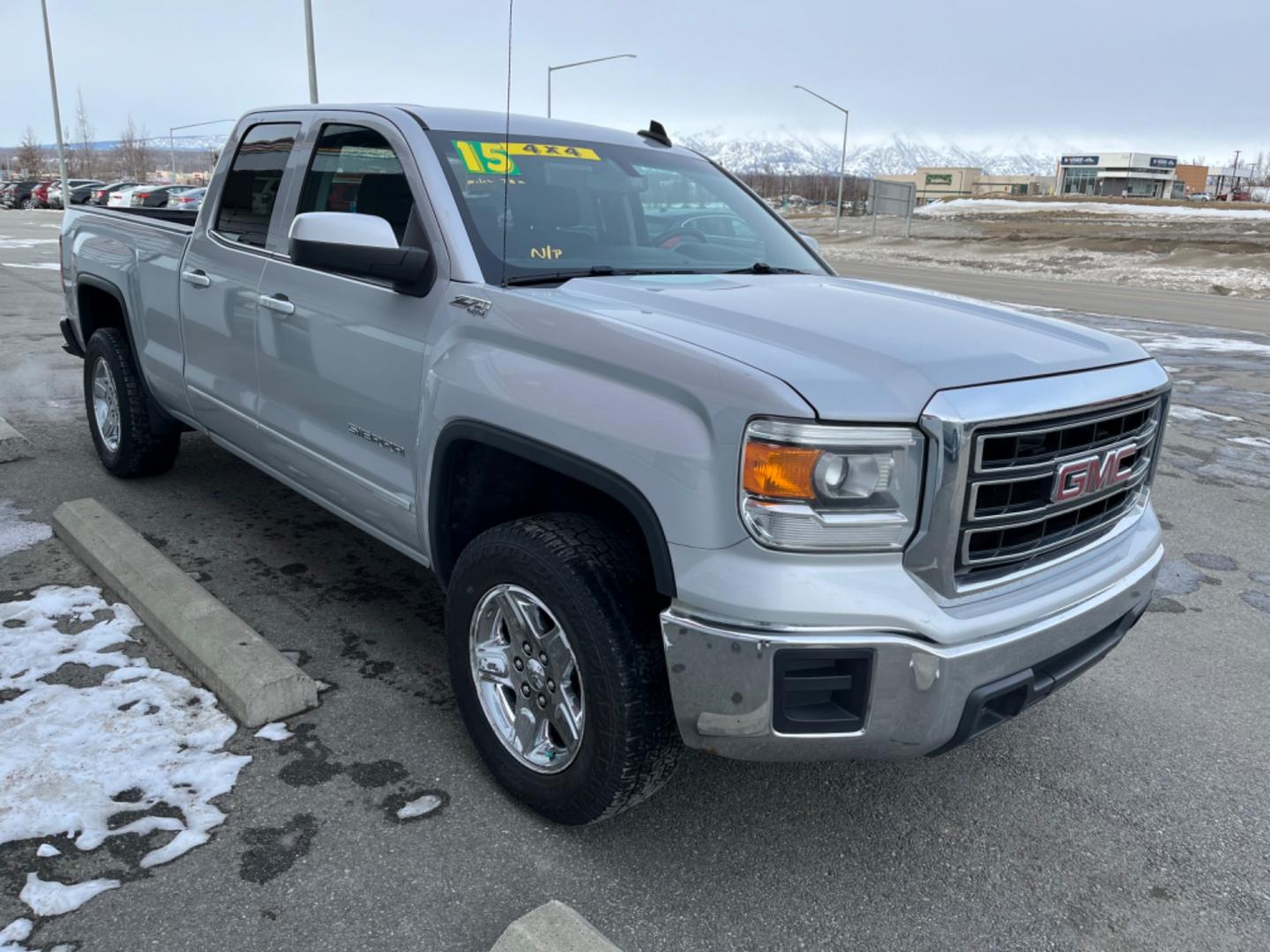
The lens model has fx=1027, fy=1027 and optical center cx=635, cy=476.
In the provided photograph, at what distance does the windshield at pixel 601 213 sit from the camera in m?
3.27

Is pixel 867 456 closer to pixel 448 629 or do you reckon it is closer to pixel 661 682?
pixel 661 682

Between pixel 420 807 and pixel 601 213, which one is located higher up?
pixel 601 213

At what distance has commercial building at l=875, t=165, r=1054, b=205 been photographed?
136125 millimetres

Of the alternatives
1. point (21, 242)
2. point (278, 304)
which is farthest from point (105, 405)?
point (21, 242)

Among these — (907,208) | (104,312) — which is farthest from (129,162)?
(104,312)

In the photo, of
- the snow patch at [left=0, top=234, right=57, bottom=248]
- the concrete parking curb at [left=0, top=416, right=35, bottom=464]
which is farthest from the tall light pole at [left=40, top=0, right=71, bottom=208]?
the concrete parking curb at [left=0, top=416, right=35, bottom=464]

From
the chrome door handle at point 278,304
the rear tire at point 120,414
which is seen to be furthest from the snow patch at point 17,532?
the chrome door handle at point 278,304

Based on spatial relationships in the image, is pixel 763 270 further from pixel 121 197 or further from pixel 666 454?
pixel 121 197

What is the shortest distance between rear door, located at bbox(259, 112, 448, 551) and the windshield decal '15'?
19 centimetres

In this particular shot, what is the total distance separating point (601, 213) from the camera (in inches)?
142

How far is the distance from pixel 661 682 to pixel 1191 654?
2615 millimetres

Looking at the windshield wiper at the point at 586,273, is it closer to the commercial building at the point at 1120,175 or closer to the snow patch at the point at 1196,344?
the snow patch at the point at 1196,344

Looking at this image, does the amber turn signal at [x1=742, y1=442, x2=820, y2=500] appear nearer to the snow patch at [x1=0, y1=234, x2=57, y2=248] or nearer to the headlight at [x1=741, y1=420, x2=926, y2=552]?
the headlight at [x1=741, y1=420, x2=926, y2=552]

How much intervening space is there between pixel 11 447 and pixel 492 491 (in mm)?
4353
